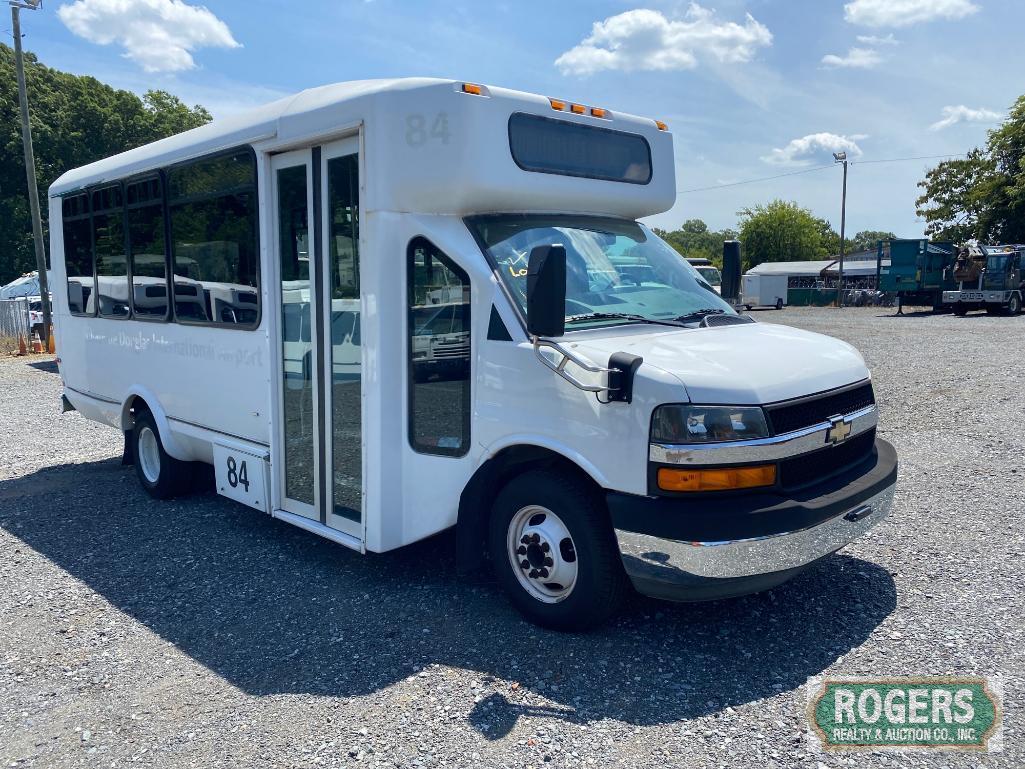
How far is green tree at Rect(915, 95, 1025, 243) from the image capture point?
42812mm

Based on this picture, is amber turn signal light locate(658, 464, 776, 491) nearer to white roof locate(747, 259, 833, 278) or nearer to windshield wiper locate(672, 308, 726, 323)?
windshield wiper locate(672, 308, 726, 323)

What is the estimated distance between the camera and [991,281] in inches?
1255

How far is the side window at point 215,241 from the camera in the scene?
5.35m

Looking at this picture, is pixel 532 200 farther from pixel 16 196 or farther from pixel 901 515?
pixel 16 196

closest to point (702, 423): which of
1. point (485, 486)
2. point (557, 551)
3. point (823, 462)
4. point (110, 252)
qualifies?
point (823, 462)

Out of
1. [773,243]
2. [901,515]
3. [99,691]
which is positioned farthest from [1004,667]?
[773,243]

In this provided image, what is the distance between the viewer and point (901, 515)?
6.02 meters

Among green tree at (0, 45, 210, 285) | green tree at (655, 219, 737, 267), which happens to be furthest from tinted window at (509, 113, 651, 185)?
green tree at (655, 219, 737, 267)

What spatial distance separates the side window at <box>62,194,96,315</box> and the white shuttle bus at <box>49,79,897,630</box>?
74.7 inches

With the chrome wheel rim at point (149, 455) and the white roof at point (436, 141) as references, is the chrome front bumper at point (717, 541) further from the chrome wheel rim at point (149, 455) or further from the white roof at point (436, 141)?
the chrome wheel rim at point (149, 455)

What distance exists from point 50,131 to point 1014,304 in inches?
1688

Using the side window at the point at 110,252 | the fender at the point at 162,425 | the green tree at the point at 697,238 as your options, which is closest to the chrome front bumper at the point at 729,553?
the fender at the point at 162,425

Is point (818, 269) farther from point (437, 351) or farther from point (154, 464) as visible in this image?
point (437, 351)

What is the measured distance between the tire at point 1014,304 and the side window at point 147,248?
113 ft
